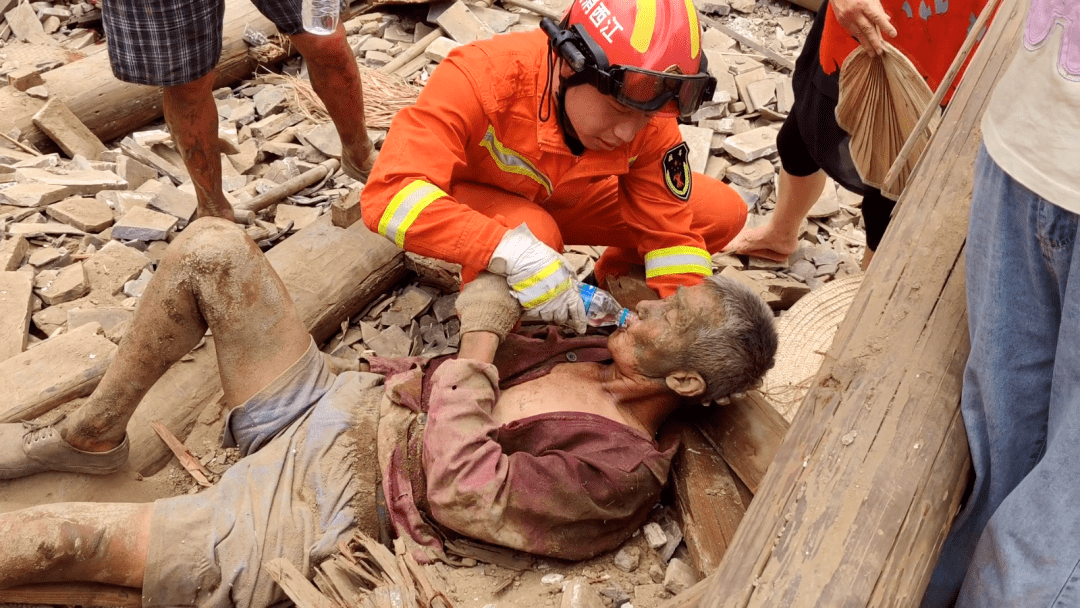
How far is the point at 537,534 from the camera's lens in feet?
8.15

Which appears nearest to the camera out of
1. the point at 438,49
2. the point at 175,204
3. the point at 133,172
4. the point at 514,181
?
the point at 514,181

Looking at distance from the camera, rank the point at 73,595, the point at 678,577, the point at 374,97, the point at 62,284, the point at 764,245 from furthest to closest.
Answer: the point at 374,97 → the point at 764,245 → the point at 62,284 → the point at 678,577 → the point at 73,595

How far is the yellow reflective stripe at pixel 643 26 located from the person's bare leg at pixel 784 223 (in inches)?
66.0

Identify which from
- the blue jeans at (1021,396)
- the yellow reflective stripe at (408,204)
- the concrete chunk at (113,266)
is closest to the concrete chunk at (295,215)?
the concrete chunk at (113,266)

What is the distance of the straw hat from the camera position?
3031 millimetres

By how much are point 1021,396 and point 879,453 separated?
311 millimetres

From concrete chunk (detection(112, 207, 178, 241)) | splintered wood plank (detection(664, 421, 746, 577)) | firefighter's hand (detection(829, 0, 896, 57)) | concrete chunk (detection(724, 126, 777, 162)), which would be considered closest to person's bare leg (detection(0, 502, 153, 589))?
splintered wood plank (detection(664, 421, 746, 577))

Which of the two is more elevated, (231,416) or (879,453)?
(879,453)

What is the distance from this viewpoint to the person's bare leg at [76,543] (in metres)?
2.28

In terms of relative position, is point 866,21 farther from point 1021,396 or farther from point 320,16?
point 320,16

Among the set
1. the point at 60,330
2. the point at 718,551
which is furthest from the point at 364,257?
the point at 718,551

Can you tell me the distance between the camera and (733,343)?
2.62 meters

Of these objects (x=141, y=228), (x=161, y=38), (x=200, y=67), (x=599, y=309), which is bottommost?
(x=141, y=228)

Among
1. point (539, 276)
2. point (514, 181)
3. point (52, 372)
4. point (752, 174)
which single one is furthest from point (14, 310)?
point (752, 174)
